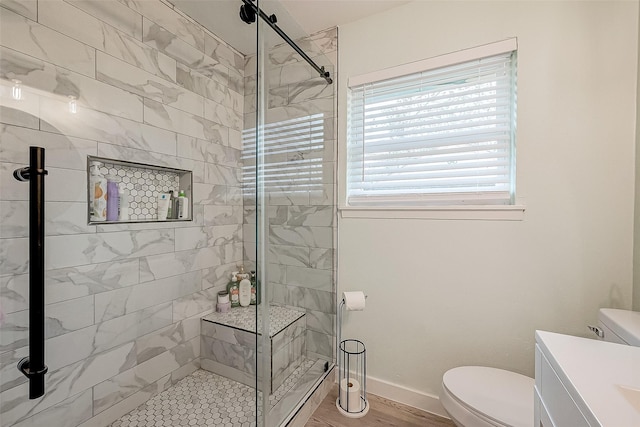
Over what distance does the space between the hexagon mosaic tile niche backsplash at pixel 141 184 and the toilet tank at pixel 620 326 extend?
7.24ft

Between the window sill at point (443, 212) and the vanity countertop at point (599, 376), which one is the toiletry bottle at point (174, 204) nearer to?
the window sill at point (443, 212)

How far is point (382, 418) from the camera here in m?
1.51

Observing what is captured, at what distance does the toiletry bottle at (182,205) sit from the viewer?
1765 millimetres

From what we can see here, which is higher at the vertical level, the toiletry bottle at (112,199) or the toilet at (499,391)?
the toiletry bottle at (112,199)

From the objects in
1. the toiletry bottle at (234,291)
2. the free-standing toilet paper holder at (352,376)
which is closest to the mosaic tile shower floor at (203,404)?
the free-standing toilet paper holder at (352,376)

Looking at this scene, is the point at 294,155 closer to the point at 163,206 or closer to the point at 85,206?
the point at 163,206

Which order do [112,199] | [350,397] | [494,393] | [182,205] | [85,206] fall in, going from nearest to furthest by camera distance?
1. [494,393]
2. [85,206]
3. [112,199]
4. [350,397]
5. [182,205]

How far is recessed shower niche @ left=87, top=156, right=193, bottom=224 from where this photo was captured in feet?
4.48

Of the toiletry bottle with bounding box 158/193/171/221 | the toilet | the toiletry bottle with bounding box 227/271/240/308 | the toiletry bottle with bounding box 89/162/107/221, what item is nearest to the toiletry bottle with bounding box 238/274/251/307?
the toiletry bottle with bounding box 227/271/240/308

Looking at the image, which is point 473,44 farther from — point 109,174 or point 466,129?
point 109,174

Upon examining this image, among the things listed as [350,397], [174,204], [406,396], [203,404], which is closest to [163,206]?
[174,204]

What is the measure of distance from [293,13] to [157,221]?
60.2 inches

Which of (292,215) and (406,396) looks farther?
(406,396)

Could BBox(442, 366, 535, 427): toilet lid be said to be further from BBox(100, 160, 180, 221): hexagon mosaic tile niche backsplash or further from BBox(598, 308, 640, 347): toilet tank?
BBox(100, 160, 180, 221): hexagon mosaic tile niche backsplash
